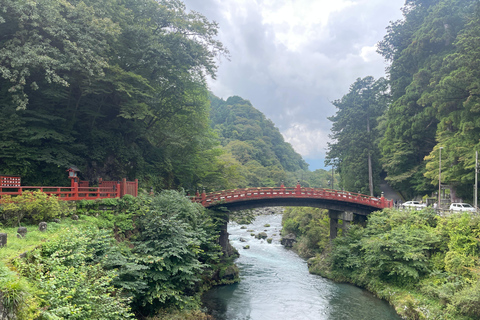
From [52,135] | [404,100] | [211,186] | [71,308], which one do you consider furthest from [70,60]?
[404,100]

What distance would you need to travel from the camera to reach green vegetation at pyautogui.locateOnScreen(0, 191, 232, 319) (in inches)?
299

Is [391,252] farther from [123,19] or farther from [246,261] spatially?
[123,19]

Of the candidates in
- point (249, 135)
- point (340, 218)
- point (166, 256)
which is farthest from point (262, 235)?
point (249, 135)

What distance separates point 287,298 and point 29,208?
52.5 ft

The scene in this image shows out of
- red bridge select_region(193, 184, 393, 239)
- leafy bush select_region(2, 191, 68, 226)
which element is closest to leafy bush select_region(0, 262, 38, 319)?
leafy bush select_region(2, 191, 68, 226)

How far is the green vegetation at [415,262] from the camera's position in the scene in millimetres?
16219

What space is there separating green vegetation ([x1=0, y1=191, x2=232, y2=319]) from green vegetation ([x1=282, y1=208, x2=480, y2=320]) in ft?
36.5

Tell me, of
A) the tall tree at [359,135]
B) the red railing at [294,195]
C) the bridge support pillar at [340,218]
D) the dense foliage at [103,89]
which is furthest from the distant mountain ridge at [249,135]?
the dense foliage at [103,89]

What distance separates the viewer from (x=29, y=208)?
12.0m

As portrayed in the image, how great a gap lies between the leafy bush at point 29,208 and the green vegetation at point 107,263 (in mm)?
168

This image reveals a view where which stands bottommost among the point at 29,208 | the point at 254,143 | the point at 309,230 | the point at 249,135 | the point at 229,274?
the point at 229,274

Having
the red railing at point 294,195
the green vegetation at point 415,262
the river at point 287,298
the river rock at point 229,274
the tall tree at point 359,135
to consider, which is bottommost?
the river at point 287,298

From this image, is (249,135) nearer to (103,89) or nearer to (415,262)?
(103,89)

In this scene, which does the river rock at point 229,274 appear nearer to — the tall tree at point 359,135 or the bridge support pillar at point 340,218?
the bridge support pillar at point 340,218
